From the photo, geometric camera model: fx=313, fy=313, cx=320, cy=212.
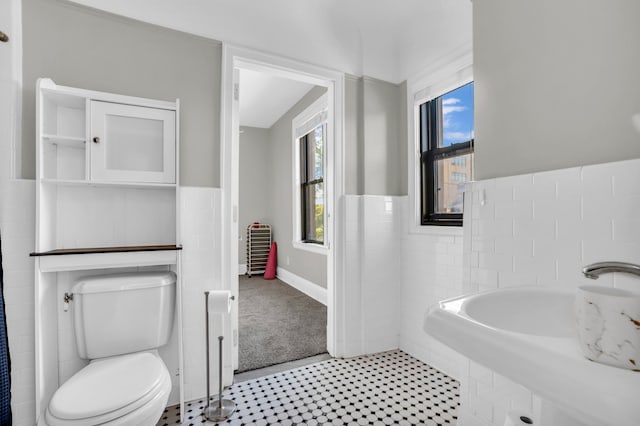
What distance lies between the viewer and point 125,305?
1645 millimetres

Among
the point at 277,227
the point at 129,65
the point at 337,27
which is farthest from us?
the point at 277,227

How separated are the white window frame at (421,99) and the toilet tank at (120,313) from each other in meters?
1.82

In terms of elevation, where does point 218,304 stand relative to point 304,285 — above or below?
above

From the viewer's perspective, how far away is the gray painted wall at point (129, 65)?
163cm

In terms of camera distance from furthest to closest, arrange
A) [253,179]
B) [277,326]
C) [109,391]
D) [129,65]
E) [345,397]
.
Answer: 1. [253,179]
2. [277,326]
3. [345,397]
4. [129,65]
5. [109,391]

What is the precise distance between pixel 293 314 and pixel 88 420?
243cm

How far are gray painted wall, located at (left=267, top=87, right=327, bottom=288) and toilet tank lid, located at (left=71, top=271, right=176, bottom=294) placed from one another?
95.0 inches

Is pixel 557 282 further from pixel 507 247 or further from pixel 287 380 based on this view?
pixel 287 380

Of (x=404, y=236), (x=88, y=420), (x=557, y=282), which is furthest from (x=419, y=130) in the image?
(x=88, y=420)

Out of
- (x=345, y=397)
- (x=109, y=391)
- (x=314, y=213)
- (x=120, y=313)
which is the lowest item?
(x=345, y=397)

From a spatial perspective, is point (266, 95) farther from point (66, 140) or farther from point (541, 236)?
point (541, 236)

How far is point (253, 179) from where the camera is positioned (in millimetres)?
5879

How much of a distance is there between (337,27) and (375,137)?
2.94 ft

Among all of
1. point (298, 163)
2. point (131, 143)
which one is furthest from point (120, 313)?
point (298, 163)
